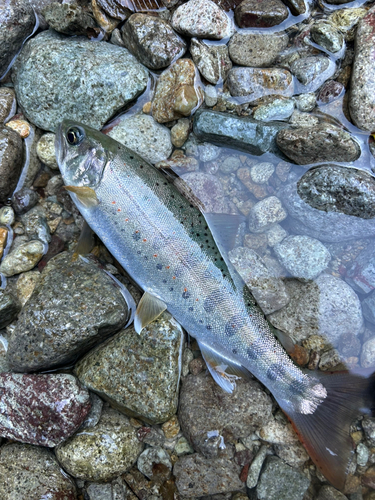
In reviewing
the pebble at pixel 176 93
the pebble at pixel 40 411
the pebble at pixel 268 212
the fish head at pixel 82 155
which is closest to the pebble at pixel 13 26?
the fish head at pixel 82 155

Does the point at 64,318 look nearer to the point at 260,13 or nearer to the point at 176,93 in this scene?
the point at 176,93

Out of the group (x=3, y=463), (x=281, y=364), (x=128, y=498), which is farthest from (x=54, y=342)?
(x=281, y=364)

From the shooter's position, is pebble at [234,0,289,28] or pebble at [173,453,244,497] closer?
pebble at [173,453,244,497]

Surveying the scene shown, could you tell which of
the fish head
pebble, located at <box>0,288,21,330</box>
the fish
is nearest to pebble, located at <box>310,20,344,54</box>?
the fish

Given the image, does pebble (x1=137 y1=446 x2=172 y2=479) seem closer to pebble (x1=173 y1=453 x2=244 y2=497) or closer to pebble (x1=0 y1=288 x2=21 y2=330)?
pebble (x1=173 y1=453 x2=244 y2=497)

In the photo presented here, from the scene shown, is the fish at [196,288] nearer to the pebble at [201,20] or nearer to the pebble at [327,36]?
the pebble at [201,20]

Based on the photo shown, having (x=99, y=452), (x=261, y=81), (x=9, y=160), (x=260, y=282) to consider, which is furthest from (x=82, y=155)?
(x=99, y=452)
